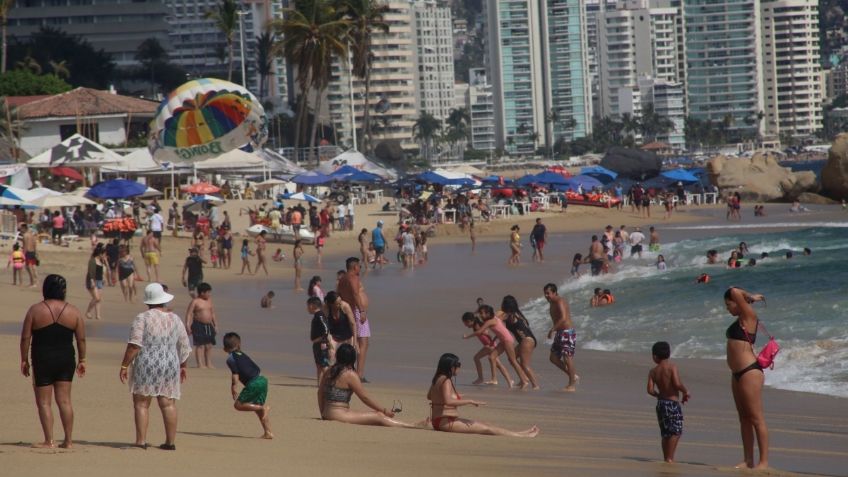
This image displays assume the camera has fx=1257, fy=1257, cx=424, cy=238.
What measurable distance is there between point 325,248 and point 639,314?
52.5 ft

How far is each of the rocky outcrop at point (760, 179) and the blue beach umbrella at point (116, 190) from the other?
33163 millimetres

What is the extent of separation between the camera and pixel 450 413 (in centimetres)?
916

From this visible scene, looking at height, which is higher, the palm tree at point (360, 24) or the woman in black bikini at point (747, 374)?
the palm tree at point (360, 24)

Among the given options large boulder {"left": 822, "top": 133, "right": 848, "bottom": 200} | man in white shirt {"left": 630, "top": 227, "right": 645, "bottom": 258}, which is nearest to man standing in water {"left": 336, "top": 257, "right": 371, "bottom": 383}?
man in white shirt {"left": 630, "top": 227, "right": 645, "bottom": 258}

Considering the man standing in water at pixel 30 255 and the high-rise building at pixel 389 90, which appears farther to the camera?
the high-rise building at pixel 389 90

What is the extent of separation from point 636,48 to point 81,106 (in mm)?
148713

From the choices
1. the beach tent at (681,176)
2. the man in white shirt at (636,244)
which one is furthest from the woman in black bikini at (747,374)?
the beach tent at (681,176)

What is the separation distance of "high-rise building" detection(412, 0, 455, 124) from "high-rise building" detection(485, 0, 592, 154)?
21.2 ft

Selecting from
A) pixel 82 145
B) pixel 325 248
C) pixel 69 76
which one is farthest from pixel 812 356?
pixel 69 76

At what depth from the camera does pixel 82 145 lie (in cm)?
3981

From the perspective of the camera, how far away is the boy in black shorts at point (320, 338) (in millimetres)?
10836

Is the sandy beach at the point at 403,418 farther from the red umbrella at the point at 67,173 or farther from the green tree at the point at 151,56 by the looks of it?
the green tree at the point at 151,56

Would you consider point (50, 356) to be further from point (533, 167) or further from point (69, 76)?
point (533, 167)

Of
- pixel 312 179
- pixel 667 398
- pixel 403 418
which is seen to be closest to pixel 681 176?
pixel 312 179
